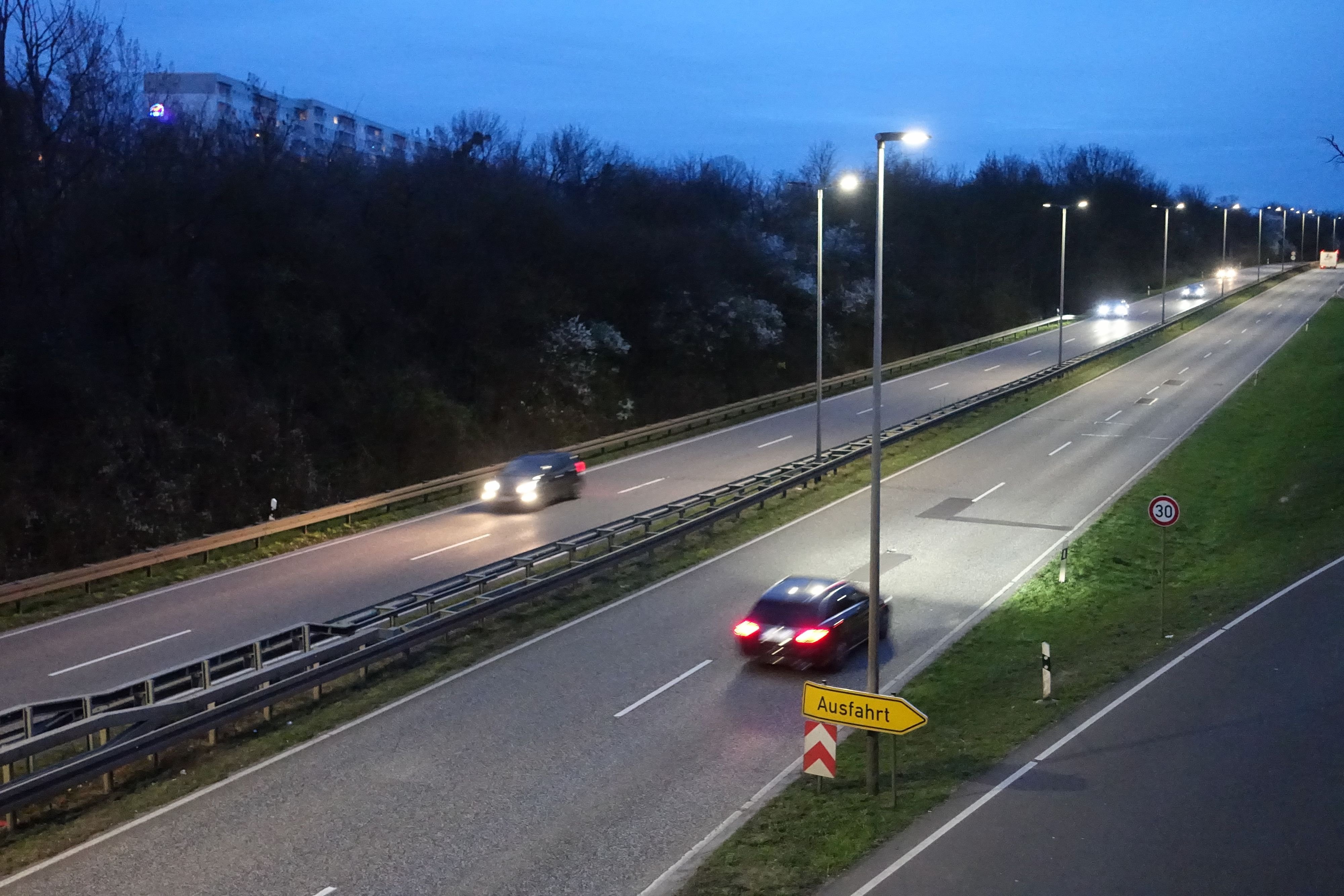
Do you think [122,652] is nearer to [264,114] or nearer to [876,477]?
[876,477]

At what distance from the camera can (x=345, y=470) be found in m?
39.8

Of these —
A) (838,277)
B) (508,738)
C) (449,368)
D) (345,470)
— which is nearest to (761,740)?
(508,738)

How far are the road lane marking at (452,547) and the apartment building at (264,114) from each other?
2494 centimetres

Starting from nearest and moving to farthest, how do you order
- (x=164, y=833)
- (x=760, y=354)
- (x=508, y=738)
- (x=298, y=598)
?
1. (x=164, y=833)
2. (x=508, y=738)
3. (x=298, y=598)
4. (x=760, y=354)

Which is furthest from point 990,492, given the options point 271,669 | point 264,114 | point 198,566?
point 264,114

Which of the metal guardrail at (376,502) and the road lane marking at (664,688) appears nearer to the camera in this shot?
the road lane marking at (664,688)

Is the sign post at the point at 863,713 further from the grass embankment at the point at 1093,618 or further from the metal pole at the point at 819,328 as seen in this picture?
the metal pole at the point at 819,328

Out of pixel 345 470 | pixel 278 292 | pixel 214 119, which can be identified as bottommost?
pixel 345 470

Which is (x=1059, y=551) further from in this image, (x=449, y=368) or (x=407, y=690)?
(x=449, y=368)

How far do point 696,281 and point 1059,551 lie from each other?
42.3 metres

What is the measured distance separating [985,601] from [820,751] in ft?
31.9

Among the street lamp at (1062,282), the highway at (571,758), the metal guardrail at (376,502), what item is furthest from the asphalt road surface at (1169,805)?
the street lamp at (1062,282)

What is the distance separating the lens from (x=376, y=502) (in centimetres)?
2808

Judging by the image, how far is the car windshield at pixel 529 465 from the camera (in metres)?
29.1
